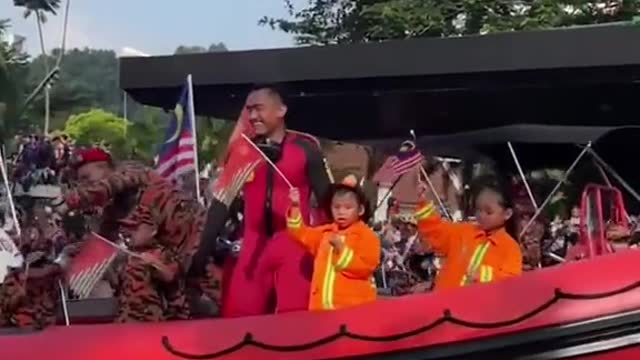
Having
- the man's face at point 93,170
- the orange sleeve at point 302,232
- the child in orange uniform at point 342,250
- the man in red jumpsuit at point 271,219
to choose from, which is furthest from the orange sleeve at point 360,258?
the man's face at point 93,170

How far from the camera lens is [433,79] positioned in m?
4.05

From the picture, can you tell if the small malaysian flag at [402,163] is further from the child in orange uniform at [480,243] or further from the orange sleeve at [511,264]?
the orange sleeve at [511,264]

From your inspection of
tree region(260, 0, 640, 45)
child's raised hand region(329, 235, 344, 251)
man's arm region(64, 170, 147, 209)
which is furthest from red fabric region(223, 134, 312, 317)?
tree region(260, 0, 640, 45)

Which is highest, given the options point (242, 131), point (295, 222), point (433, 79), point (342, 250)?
point (433, 79)

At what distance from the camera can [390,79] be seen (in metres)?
4.10

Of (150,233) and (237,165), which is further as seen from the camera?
(237,165)

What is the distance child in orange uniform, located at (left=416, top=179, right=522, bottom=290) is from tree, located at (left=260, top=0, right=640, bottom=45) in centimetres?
1140

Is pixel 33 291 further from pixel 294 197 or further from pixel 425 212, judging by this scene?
pixel 425 212

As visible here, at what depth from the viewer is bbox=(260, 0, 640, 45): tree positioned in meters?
16.6

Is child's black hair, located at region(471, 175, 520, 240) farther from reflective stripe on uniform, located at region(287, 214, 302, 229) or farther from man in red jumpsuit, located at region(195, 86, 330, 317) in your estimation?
reflective stripe on uniform, located at region(287, 214, 302, 229)

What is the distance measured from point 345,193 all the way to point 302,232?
200mm

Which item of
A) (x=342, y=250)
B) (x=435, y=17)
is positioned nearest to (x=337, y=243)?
(x=342, y=250)

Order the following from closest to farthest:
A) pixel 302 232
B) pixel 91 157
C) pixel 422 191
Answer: pixel 302 232
pixel 91 157
pixel 422 191

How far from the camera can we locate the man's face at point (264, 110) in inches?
167
